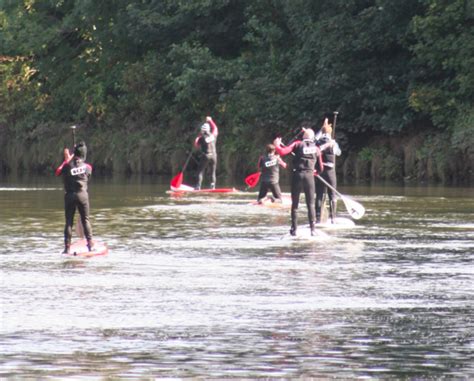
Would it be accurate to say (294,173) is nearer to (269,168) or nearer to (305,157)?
(305,157)

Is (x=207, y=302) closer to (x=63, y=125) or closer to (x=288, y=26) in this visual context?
(x=288, y=26)

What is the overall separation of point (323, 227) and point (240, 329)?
1450 cm

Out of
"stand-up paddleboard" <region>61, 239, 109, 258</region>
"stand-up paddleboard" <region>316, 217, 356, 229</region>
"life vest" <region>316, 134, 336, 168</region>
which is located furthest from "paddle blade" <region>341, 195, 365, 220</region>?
"stand-up paddleboard" <region>61, 239, 109, 258</region>

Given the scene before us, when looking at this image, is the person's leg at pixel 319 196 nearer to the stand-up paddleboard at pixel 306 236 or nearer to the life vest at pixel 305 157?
the stand-up paddleboard at pixel 306 236

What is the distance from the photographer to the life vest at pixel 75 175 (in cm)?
2300

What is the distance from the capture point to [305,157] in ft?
87.1

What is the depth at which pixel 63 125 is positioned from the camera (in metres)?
78.8

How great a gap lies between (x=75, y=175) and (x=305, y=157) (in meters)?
5.05

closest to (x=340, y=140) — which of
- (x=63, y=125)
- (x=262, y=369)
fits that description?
(x=63, y=125)

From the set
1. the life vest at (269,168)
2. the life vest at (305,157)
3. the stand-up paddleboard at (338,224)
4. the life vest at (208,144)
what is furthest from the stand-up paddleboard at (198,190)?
the life vest at (305,157)

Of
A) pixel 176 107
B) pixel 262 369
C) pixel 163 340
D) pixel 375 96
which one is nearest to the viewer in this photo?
pixel 262 369

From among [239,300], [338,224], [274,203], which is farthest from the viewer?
[274,203]

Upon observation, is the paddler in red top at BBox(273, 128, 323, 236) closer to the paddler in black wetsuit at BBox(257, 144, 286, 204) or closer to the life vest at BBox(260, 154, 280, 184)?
the paddler in black wetsuit at BBox(257, 144, 286, 204)

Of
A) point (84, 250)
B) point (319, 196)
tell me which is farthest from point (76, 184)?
point (319, 196)
